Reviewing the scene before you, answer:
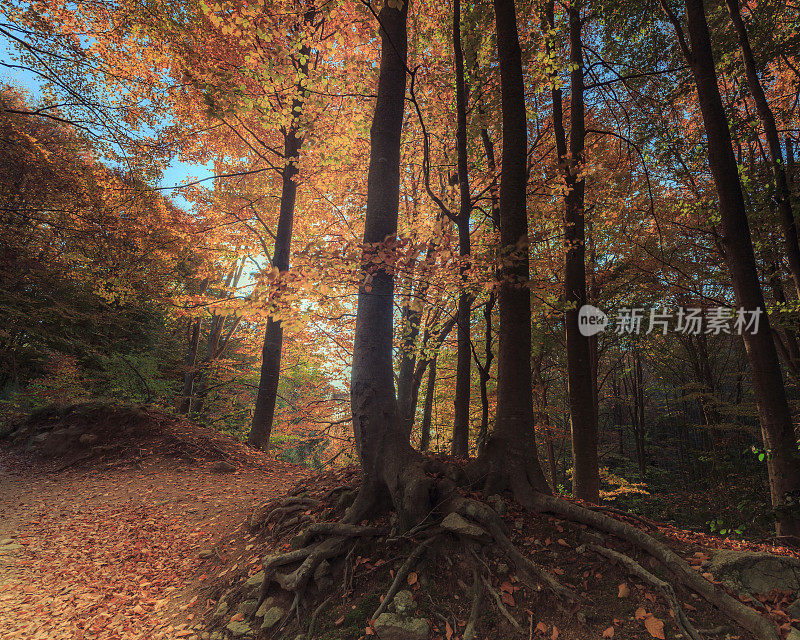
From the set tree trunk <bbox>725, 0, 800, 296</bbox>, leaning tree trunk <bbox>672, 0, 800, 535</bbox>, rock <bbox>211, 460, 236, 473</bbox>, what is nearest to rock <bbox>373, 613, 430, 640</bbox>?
leaning tree trunk <bbox>672, 0, 800, 535</bbox>

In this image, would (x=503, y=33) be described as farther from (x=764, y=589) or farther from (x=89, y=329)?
(x=89, y=329)

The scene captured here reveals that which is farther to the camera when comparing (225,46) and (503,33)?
(225,46)

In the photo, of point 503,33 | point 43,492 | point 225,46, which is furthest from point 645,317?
point 43,492

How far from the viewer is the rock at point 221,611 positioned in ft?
10.6

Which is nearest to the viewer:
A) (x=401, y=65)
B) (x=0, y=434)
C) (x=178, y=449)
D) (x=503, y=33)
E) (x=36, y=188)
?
(x=401, y=65)

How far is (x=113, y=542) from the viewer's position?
4879 millimetres

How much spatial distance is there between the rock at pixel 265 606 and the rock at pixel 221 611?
378 millimetres

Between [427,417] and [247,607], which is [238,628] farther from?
[427,417]

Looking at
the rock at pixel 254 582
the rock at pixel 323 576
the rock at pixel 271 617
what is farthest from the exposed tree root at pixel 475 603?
the rock at pixel 254 582

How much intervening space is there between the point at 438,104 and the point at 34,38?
759 centimetres

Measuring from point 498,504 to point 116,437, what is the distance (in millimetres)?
9466

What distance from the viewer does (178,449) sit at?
8.39 meters

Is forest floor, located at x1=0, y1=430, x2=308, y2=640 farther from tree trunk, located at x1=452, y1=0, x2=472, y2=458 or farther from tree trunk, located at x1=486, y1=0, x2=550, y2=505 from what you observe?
tree trunk, located at x1=452, y1=0, x2=472, y2=458

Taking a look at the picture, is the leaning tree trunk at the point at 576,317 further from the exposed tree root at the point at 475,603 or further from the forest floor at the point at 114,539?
the forest floor at the point at 114,539
